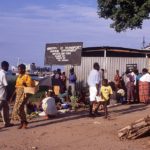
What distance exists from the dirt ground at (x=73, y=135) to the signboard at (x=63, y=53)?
19.3 feet

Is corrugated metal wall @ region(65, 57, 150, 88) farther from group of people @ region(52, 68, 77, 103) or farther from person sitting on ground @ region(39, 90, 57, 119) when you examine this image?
person sitting on ground @ region(39, 90, 57, 119)

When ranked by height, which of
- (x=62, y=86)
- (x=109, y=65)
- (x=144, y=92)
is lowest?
(x=144, y=92)

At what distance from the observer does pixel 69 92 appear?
21.5m

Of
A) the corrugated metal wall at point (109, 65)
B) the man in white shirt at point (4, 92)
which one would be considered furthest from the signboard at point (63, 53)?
the man in white shirt at point (4, 92)

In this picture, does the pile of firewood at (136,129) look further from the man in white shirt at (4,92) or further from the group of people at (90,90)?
the man in white shirt at (4,92)

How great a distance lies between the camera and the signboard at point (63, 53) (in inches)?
883

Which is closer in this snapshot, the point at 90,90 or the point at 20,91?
the point at 20,91

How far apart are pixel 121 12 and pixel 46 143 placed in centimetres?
743

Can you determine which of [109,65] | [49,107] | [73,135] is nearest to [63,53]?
[109,65]

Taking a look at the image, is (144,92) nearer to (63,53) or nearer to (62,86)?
(62,86)

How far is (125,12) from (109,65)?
977 cm

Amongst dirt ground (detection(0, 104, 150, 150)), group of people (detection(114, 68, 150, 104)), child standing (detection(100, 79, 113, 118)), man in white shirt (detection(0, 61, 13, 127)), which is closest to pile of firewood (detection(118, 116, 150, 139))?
dirt ground (detection(0, 104, 150, 150))

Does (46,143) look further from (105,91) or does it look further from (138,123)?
(105,91)

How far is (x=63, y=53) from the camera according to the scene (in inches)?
900
